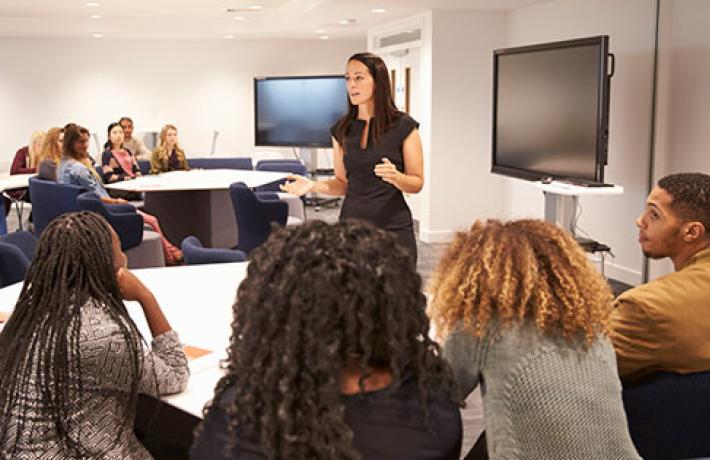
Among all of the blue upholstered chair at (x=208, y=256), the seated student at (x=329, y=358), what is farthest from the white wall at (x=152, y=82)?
the seated student at (x=329, y=358)

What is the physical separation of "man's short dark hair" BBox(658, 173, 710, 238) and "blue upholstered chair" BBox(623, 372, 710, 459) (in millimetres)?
559

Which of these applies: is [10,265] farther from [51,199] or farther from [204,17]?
[204,17]

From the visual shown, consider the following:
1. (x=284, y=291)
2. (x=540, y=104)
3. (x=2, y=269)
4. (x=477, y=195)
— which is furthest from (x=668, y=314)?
(x=477, y=195)

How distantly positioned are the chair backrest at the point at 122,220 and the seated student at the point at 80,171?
3.02 ft

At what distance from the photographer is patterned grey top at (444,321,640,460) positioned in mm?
1763

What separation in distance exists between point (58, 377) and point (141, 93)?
536 inches

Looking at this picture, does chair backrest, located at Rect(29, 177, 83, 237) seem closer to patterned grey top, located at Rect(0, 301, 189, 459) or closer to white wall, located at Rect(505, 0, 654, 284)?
white wall, located at Rect(505, 0, 654, 284)

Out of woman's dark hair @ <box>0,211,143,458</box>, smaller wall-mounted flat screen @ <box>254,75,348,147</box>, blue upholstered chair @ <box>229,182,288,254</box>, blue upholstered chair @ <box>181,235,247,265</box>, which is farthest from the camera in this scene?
smaller wall-mounted flat screen @ <box>254,75,348,147</box>

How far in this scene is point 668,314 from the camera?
2.14m

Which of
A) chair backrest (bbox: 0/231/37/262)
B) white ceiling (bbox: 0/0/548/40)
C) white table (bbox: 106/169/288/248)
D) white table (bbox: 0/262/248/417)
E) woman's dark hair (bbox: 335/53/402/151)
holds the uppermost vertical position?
white ceiling (bbox: 0/0/548/40)

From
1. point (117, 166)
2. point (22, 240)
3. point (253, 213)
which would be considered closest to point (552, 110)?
point (253, 213)

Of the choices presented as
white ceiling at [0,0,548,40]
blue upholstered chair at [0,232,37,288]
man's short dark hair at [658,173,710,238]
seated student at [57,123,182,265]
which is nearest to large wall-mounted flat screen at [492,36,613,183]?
white ceiling at [0,0,548,40]

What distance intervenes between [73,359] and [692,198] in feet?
5.73

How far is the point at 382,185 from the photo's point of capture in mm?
3824
